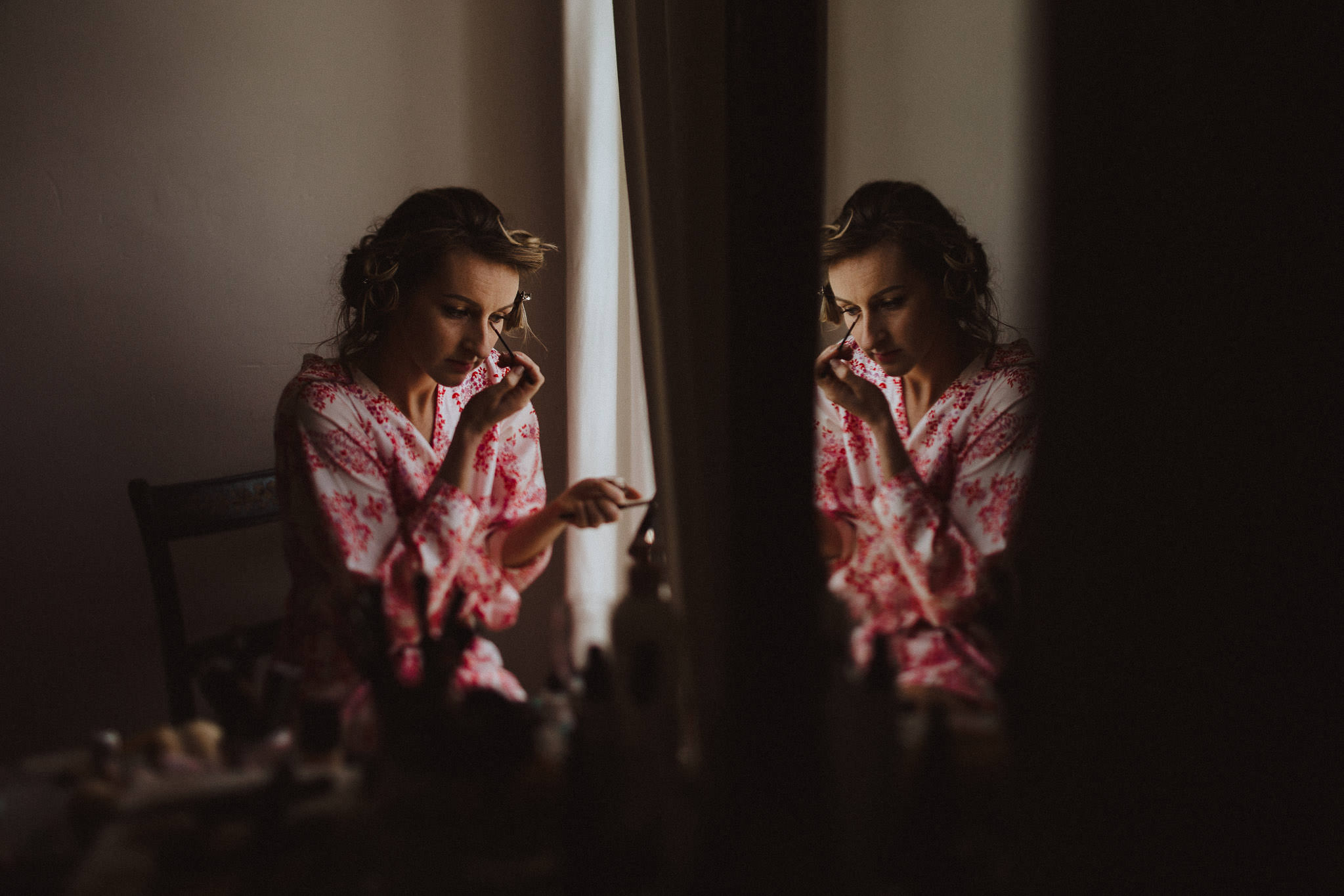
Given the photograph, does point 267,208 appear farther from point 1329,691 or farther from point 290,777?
point 1329,691

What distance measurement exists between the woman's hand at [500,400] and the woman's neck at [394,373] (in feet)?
0.17

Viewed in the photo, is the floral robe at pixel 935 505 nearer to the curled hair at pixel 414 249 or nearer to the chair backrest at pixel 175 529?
the curled hair at pixel 414 249

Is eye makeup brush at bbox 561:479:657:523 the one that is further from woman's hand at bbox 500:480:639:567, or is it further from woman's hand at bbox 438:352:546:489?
woman's hand at bbox 438:352:546:489

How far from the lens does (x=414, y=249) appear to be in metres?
0.88

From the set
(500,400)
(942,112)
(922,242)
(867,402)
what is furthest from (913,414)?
(500,400)

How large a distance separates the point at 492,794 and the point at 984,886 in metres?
0.35

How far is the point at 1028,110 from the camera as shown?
2.43 ft

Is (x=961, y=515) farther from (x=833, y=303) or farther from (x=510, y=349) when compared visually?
(x=510, y=349)

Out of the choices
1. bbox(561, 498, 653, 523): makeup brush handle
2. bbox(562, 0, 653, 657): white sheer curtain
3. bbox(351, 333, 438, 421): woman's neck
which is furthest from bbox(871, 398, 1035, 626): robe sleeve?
bbox(351, 333, 438, 421): woman's neck

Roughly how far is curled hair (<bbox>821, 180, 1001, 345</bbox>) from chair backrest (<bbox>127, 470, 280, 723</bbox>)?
2.02 ft

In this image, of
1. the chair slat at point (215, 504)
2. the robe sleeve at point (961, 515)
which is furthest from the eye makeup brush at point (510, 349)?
the robe sleeve at point (961, 515)

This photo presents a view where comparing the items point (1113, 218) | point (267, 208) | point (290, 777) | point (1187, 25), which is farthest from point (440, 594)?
point (1187, 25)

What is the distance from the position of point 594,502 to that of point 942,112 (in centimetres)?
50

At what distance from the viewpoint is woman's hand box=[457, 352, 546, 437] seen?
895mm
